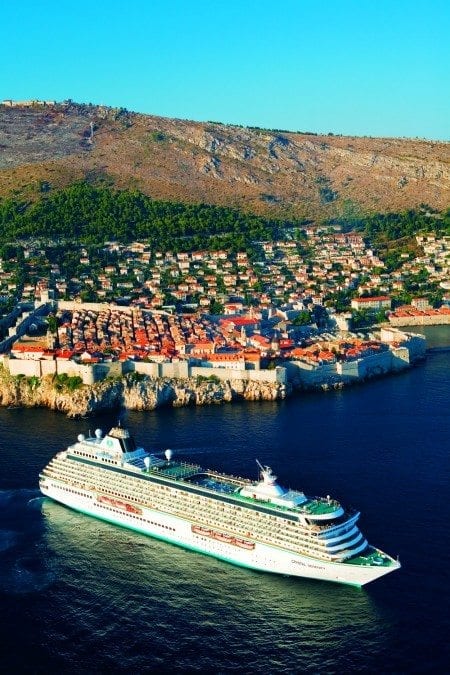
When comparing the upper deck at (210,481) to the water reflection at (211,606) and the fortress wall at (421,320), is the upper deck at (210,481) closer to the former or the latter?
the water reflection at (211,606)

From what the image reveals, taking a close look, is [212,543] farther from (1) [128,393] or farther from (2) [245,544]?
(1) [128,393]

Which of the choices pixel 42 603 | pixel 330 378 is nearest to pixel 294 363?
pixel 330 378

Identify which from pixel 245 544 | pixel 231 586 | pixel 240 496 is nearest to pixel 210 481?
pixel 240 496

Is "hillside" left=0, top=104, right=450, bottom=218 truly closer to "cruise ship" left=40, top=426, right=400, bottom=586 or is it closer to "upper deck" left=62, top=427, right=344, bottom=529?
"upper deck" left=62, top=427, right=344, bottom=529

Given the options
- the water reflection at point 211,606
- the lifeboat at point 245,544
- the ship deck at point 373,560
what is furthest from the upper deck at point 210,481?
the water reflection at point 211,606

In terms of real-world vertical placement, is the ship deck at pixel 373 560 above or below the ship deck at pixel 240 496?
below

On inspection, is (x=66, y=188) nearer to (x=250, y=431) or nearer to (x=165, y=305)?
(x=165, y=305)
